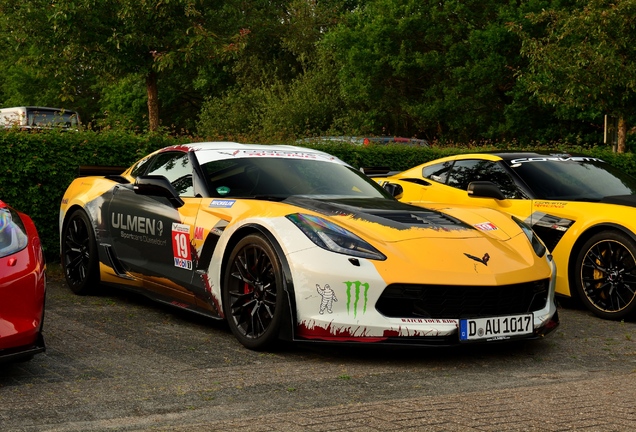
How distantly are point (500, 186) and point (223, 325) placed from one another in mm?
3536

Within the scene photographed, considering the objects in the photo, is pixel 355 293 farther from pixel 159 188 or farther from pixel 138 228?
pixel 138 228

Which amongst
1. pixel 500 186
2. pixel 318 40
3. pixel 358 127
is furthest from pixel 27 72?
pixel 500 186

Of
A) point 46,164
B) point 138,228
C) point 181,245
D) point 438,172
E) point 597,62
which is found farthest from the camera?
point 597,62

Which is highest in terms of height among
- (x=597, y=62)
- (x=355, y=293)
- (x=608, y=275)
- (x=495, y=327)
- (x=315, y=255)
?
(x=597, y=62)

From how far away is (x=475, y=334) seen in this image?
5.99 meters

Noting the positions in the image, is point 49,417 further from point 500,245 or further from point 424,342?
point 500,245

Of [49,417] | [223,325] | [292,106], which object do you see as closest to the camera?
[49,417]

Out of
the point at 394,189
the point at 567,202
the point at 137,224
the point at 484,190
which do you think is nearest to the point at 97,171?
the point at 137,224

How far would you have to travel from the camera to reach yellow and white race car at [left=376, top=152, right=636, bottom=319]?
8.10m

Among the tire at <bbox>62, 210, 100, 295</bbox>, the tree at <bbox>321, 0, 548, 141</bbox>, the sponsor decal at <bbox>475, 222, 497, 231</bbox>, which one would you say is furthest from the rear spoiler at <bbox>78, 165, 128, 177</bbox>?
the tree at <bbox>321, 0, 548, 141</bbox>

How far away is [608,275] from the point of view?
8.16 meters

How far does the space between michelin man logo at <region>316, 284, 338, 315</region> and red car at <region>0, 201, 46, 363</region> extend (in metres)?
1.75

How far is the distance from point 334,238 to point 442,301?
2.72 ft

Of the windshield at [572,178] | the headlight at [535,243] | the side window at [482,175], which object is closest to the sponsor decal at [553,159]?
the windshield at [572,178]
